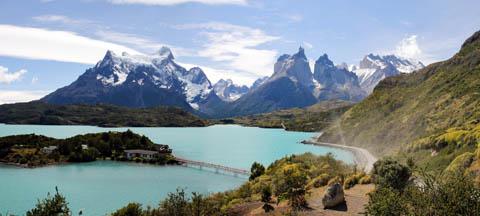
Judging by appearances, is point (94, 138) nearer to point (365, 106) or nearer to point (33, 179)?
point (33, 179)

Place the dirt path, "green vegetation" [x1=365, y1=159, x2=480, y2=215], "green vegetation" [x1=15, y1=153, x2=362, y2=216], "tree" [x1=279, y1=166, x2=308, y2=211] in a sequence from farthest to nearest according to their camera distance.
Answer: "tree" [x1=279, y1=166, x2=308, y2=211] → the dirt path → "green vegetation" [x1=15, y1=153, x2=362, y2=216] → "green vegetation" [x1=365, y1=159, x2=480, y2=215]

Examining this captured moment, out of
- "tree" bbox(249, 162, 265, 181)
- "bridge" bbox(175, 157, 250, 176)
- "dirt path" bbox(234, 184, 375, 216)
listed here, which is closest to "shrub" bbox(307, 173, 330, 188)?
"dirt path" bbox(234, 184, 375, 216)

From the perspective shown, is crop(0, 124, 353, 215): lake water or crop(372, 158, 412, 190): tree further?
crop(0, 124, 353, 215): lake water

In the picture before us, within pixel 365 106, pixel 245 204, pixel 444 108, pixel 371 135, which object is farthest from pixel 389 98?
pixel 245 204

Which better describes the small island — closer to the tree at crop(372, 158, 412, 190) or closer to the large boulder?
the large boulder

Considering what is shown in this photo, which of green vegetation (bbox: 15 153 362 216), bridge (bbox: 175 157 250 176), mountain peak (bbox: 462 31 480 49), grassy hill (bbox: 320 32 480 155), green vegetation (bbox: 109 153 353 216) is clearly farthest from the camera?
mountain peak (bbox: 462 31 480 49)

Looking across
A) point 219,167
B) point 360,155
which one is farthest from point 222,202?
point 360,155

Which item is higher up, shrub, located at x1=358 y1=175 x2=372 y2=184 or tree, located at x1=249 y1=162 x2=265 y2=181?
shrub, located at x1=358 y1=175 x2=372 y2=184
